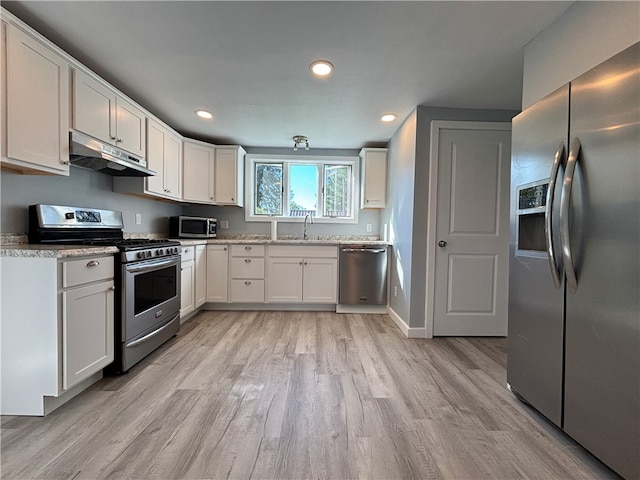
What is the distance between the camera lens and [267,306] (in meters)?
3.79

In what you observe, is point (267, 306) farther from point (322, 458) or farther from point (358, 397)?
point (322, 458)

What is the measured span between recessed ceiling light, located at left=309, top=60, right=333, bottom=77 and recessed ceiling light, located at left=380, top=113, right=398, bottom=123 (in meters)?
1.02

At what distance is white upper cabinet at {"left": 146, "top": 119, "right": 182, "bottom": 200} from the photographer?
2908 millimetres

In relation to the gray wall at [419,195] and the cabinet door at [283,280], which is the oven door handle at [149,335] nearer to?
the cabinet door at [283,280]

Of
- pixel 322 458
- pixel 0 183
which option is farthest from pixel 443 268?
pixel 0 183

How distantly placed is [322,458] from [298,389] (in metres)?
0.60

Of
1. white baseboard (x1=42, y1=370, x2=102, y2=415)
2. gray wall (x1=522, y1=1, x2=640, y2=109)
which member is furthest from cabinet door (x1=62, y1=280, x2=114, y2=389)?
gray wall (x1=522, y1=1, x2=640, y2=109)

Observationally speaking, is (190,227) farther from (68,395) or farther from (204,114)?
(68,395)

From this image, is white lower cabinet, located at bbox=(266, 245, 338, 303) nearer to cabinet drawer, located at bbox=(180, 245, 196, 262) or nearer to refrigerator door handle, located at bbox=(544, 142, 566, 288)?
cabinet drawer, located at bbox=(180, 245, 196, 262)

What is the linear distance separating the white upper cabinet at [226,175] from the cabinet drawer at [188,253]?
0.91 m

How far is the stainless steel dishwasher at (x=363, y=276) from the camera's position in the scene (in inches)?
144

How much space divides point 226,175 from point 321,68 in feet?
7.37

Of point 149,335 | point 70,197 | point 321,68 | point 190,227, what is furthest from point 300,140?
point 149,335

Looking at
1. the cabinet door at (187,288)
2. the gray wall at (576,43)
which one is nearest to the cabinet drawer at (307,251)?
the cabinet door at (187,288)
